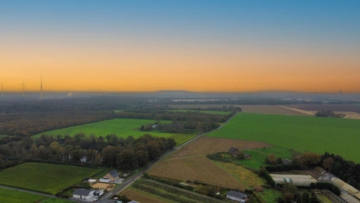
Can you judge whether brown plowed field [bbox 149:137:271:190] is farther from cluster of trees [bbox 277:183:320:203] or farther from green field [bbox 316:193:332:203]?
green field [bbox 316:193:332:203]

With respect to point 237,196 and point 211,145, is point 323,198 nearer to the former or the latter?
point 237,196

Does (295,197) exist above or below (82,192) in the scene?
below

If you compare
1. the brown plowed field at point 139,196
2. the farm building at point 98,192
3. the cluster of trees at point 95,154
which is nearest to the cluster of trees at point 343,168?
the brown plowed field at point 139,196

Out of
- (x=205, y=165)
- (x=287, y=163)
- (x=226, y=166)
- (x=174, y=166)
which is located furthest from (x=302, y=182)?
(x=174, y=166)

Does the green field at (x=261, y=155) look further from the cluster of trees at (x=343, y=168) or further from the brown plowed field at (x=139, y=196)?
the brown plowed field at (x=139, y=196)

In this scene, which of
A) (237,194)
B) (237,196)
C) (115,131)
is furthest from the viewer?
(115,131)

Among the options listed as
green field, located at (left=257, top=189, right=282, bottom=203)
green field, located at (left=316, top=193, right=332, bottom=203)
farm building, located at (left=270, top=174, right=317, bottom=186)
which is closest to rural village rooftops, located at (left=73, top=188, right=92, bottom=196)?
green field, located at (left=257, top=189, right=282, bottom=203)

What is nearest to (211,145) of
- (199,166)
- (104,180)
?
(199,166)
